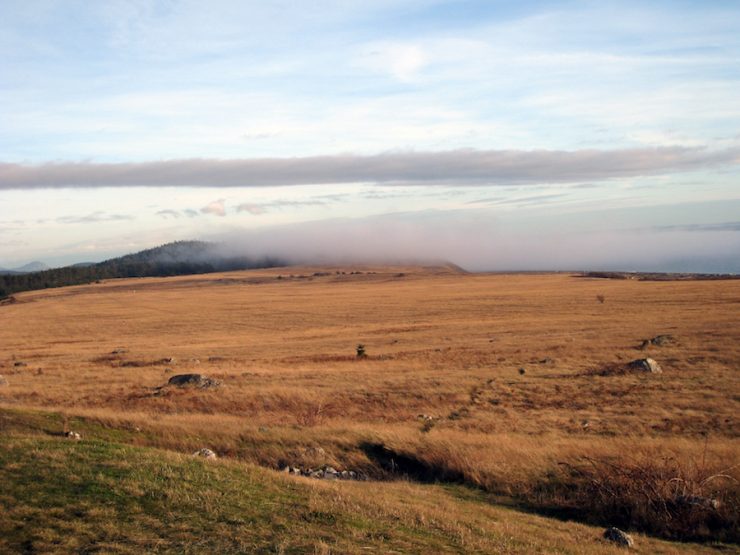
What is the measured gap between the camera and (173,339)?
59594mm

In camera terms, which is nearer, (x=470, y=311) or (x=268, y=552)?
(x=268, y=552)

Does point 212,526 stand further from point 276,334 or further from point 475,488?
point 276,334

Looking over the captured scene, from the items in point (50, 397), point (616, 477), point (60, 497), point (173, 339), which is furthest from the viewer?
point (173, 339)

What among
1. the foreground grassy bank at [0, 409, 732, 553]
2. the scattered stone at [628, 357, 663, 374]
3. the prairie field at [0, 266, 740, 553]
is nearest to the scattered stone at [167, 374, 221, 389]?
the prairie field at [0, 266, 740, 553]

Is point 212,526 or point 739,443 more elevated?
point 212,526

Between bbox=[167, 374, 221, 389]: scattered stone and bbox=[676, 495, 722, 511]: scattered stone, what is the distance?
20.4 metres

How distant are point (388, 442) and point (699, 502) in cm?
810

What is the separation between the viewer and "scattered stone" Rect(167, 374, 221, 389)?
94.1 feet

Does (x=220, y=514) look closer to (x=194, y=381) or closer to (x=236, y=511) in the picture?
(x=236, y=511)

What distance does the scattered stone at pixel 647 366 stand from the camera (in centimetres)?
3123

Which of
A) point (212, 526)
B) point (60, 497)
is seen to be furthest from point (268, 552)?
point (60, 497)

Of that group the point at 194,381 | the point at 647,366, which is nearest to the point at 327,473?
the point at 194,381

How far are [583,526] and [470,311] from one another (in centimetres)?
6416

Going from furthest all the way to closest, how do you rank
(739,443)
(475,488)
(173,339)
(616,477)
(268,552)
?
(173,339) → (739,443) → (475,488) → (616,477) → (268,552)
